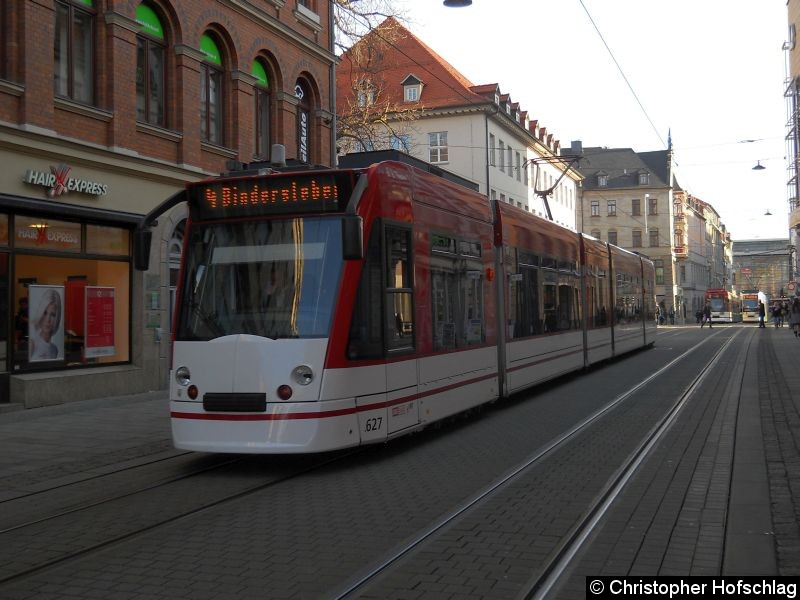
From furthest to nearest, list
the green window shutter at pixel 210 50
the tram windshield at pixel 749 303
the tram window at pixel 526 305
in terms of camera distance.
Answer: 1. the tram windshield at pixel 749 303
2. the green window shutter at pixel 210 50
3. the tram window at pixel 526 305

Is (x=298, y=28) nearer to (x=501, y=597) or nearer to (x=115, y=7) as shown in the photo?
(x=115, y=7)

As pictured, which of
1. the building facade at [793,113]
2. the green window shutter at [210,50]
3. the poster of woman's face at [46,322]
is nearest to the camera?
the poster of woman's face at [46,322]

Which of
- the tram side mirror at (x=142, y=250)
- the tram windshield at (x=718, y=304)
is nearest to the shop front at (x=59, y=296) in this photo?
the tram side mirror at (x=142, y=250)

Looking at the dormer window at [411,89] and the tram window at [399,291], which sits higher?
the dormer window at [411,89]

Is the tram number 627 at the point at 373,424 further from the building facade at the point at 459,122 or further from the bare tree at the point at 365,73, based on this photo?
the building facade at the point at 459,122

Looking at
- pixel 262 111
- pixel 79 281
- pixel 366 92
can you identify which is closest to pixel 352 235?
pixel 79 281

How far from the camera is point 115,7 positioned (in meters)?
15.2

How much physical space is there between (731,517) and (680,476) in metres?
1.63

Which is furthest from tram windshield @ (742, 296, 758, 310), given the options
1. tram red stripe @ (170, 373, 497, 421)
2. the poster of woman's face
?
tram red stripe @ (170, 373, 497, 421)

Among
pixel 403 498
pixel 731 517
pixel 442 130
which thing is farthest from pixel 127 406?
pixel 442 130

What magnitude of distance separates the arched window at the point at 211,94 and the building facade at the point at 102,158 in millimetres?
43

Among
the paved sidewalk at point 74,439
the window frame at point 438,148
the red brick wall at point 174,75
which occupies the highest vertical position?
the window frame at point 438,148

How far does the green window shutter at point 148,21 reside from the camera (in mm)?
16328

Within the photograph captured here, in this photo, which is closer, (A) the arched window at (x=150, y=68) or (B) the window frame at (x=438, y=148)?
(A) the arched window at (x=150, y=68)
